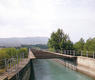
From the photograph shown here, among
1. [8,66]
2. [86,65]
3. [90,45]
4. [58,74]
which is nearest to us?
[8,66]

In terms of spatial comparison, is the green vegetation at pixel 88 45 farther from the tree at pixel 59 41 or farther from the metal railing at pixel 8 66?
the metal railing at pixel 8 66

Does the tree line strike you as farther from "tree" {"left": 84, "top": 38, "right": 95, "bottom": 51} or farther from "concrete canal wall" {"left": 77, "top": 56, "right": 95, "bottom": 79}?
"concrete canal wall" {"left": 77, "top": 56, "right": 95, "bottom": 79}

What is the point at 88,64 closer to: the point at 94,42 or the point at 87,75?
the point at 87,75

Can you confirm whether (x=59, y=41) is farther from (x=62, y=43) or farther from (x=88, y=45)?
(x=88, y=45)

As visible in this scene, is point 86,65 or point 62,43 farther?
point 62,43

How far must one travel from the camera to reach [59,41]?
39594mm

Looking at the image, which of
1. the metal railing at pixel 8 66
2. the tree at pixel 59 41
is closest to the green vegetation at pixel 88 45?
the tree at pixel 59 41

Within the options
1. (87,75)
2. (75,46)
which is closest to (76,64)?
(87,75)

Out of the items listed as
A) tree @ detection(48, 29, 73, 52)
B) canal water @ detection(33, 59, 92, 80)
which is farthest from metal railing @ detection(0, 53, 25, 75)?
A: tree @ detection(48, 29, 73, 52)

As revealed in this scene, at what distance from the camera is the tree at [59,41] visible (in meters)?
37.8

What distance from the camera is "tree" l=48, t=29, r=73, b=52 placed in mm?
37750

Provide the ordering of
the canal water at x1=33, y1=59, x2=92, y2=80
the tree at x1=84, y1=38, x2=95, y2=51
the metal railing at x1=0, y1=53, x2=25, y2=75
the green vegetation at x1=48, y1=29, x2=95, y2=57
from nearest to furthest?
the metal railing at x1=0, y1=53, x2=25, y2=75
the canal water at x1=33, y1=59, x2=92, y2=80
the tree at x1=84, y1=38, x2=95, y2=51
the green vegetation at x1=48, y1=29, x2=95, y2=57

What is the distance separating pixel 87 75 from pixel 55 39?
21.2 metres

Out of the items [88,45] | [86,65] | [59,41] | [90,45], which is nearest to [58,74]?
[86,65]
